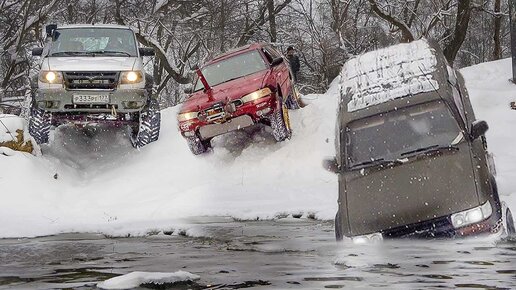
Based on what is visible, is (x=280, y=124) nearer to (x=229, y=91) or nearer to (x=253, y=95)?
(x=253, y=95)

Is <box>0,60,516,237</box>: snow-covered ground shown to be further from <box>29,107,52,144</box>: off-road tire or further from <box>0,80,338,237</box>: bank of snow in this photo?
<box>29,107,52,144</box>: off-road tire

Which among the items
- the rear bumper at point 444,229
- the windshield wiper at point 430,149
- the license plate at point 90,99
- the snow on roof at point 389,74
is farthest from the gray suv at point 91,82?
the rear bumper at point 444,229

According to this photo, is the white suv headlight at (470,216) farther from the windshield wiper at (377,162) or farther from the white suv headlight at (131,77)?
the white suv headlight at (131,77)

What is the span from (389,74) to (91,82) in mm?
7253

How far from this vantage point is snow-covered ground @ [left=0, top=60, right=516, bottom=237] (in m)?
12.3

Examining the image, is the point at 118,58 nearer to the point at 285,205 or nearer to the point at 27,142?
the point at 27,142

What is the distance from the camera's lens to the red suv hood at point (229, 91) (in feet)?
46.4

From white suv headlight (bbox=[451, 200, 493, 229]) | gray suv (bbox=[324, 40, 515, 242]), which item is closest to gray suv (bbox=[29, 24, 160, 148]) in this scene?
gray suv (bbox=[324, 40, 515, 242])

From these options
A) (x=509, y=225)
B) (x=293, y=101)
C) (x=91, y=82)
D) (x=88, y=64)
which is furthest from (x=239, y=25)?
(x=509, y=225)

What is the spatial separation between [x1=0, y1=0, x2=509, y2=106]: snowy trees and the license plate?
41.0 feet

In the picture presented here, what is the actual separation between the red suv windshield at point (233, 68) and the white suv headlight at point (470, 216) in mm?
8796

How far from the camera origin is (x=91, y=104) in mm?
14695

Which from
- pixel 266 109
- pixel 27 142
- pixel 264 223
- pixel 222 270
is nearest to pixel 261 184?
pixel 266 109

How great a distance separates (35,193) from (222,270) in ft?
28.6
